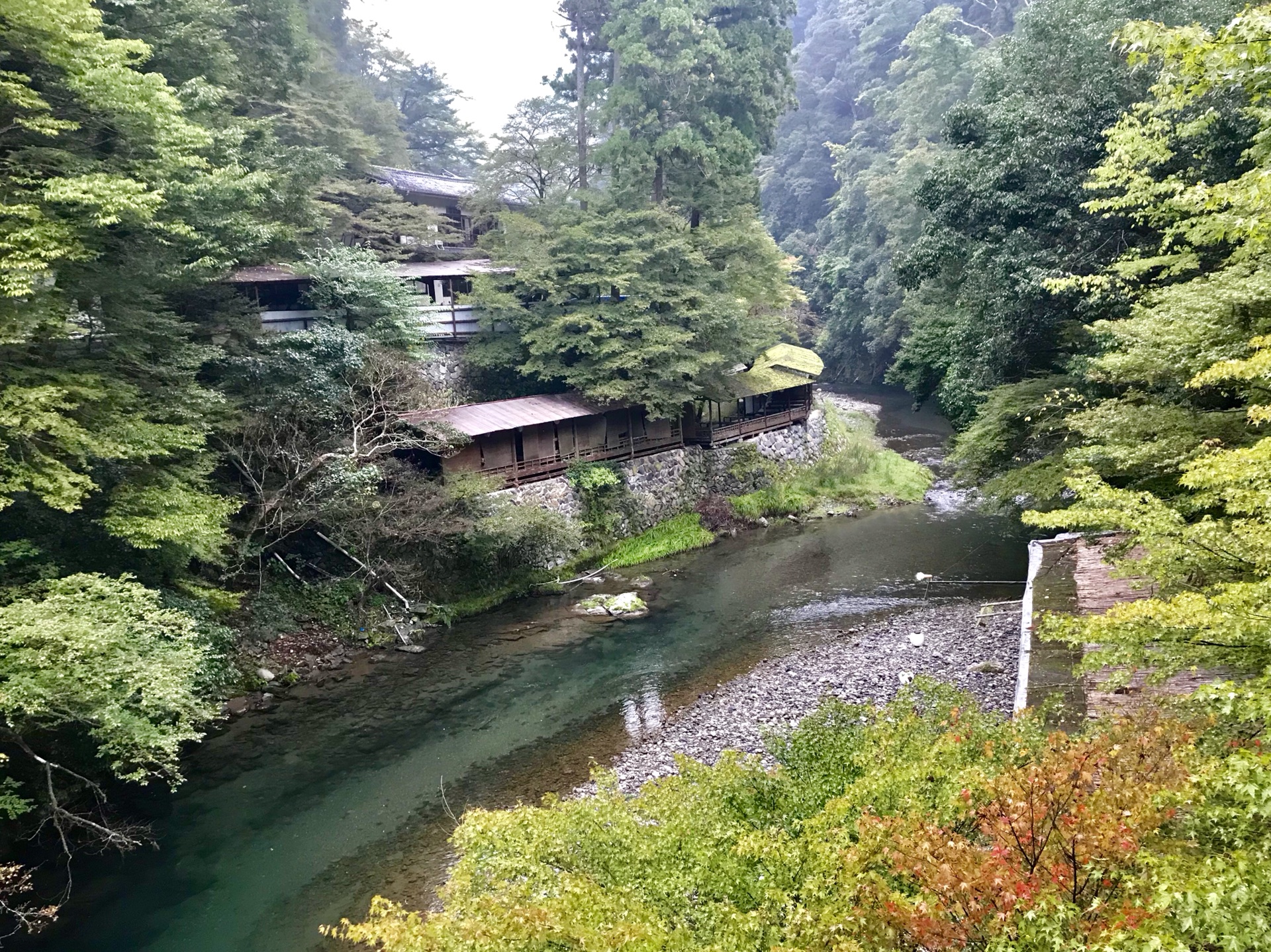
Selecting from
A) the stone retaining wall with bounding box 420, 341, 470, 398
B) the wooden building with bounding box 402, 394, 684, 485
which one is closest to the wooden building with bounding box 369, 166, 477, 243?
the stone retaining wall with bounding box 420, 341, 470, 398

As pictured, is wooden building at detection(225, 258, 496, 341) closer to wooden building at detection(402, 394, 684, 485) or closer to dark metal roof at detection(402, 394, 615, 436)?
dark metal roof at detection(402, 394, 615, 436)

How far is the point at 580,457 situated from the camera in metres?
25.1

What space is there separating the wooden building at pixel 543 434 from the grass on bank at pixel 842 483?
4.12 m

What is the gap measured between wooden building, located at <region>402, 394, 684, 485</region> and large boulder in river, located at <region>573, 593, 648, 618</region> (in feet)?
14.4

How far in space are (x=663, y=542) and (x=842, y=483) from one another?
31.0 ft

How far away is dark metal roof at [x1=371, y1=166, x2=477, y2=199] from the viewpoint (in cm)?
2967

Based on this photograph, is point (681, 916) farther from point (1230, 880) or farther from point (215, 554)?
point (215, 554)

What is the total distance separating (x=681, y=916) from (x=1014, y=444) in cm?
1416

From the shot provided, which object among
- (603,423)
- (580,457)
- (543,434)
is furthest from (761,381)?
(543,434)

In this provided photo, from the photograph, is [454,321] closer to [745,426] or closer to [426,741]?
[745,426]

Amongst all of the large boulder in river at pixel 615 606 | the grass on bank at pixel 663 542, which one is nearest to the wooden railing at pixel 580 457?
the grass on bank at pixel 663 542

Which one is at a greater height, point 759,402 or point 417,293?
point 417,293

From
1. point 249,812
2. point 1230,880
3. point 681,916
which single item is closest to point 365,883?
point 249,812

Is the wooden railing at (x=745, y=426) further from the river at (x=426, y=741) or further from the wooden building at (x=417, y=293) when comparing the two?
the wooden building at (x=417, y=293)
